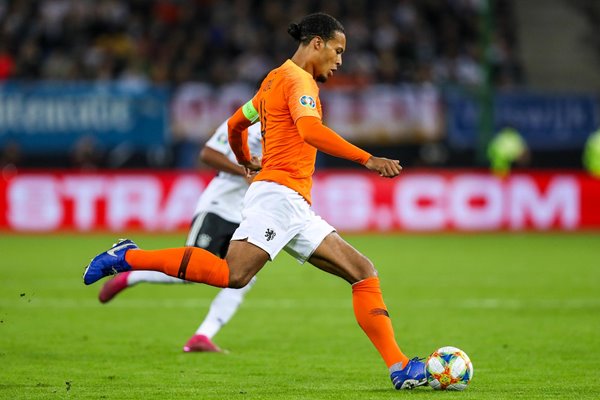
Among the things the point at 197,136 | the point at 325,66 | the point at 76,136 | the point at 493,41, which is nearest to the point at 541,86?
Result: the point at 493,41

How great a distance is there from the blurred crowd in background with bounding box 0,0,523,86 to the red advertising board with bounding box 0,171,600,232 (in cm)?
303

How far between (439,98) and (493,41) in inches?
166

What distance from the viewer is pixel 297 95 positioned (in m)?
6.72

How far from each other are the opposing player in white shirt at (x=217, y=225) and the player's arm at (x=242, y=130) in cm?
82

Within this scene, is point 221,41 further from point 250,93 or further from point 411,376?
point 411,376

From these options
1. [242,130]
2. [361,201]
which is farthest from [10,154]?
[242,130]

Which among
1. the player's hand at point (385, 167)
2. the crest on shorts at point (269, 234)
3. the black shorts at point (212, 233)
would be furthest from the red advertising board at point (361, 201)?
the player's hand at point (385, 167)

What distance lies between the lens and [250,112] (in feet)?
24.5

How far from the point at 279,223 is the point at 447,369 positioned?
1289 millimetres

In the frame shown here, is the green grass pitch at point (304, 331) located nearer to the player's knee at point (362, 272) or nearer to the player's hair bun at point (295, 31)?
the player's knee at point (362, 272)

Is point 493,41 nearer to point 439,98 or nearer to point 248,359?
point 439,98

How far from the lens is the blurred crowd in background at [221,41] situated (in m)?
24.4

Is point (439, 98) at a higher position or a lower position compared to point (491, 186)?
higher

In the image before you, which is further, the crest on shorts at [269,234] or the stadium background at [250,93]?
the stadium background at [250,93]
